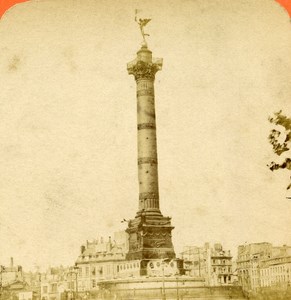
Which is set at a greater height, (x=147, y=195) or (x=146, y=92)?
(x=146, y=92)

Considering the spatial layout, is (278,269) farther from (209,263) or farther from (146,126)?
(146,126)

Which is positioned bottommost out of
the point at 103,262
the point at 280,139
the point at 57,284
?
the point at 57,284

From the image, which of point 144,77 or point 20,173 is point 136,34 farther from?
point 20,173

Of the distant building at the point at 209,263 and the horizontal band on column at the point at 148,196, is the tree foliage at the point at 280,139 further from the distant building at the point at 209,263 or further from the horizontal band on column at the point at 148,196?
the horizontal band on column at the point at 148,196

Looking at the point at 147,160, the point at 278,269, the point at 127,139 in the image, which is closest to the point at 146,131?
the point at 147,160

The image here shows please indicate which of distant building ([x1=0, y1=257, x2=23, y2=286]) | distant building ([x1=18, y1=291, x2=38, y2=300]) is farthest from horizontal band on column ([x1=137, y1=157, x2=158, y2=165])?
distant building ([x1=0, y1=257, x2=23, y2=286])

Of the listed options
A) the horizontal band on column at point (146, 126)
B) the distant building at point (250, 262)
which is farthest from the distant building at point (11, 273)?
the distant building at point (250, 262)
